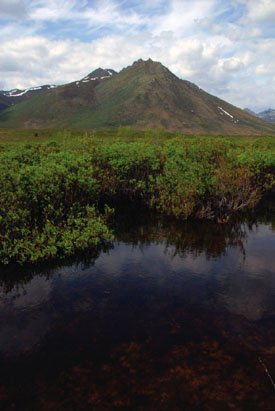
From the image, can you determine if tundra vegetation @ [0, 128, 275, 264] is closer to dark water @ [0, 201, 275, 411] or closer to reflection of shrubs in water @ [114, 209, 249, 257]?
reflection of shrubs in water @ [114, 209, 249, 257]

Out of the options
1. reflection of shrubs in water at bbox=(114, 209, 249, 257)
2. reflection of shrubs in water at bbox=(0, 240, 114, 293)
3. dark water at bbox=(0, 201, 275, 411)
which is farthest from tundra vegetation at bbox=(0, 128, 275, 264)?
dark water at bbox=(0, 201, 275, 411)

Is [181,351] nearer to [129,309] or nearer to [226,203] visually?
[129,309]

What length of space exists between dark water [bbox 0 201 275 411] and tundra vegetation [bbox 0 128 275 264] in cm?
158

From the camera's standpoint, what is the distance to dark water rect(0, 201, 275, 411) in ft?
34.0

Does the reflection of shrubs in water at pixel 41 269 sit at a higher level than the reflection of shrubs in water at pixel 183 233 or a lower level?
lower

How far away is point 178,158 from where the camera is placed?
2994cm

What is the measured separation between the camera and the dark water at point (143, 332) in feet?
34.0

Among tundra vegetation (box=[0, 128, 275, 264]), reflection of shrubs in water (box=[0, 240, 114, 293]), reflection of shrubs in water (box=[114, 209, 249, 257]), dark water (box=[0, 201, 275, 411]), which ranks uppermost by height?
tundra vegetation (box=[0, 128, 275, 264])

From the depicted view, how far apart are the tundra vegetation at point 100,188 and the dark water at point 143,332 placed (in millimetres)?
1576

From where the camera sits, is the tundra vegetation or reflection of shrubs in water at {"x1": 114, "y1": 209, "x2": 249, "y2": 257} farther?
reflection of shrubs in water at {"x1": 114, "y1": 209, "x2": 249, "y2": 257}

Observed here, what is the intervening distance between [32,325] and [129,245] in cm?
887

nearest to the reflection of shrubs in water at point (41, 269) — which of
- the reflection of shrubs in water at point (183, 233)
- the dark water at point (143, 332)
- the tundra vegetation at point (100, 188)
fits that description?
the dark water at point (143, 332)

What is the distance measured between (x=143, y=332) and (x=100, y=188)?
16279 millimetres

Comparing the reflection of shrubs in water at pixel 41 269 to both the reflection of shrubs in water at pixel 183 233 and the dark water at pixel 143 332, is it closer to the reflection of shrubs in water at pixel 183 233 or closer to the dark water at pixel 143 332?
the dark water at pixel 143 332
